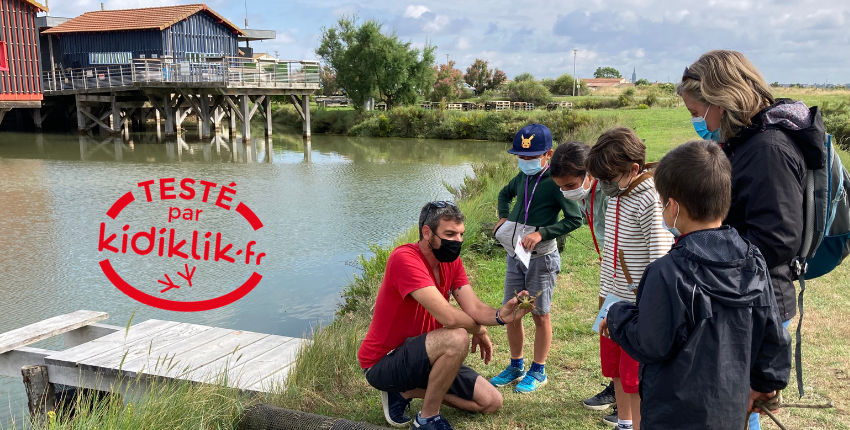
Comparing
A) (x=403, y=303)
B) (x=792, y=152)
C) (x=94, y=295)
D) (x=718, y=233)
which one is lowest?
(x=94, y=295)

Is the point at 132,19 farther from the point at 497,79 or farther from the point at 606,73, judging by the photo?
the point at 606,73

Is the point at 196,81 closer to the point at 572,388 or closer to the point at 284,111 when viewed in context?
the point at 284,111

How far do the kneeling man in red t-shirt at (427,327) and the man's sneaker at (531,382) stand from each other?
32 cm

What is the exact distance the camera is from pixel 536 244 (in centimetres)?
371

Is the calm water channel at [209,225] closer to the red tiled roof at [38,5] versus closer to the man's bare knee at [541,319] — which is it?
the man's bare knee at [541,319]

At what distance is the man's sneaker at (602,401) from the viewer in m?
3.44

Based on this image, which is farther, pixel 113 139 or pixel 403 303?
pixel 113 139

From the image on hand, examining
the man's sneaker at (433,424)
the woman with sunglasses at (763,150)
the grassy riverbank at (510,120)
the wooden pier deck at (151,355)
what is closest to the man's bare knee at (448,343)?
the man's sneaker at (433,424)

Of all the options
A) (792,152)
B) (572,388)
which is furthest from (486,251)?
(792,152)

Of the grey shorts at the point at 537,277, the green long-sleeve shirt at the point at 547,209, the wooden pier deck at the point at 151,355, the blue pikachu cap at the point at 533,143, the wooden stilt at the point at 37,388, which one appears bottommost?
the wooden stilt at the point at 37,388

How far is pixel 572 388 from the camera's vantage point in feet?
12.2

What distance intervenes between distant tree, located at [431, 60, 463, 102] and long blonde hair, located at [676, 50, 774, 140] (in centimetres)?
4271

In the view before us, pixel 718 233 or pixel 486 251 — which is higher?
pixel 718 233

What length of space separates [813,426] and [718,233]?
76.2 inches
